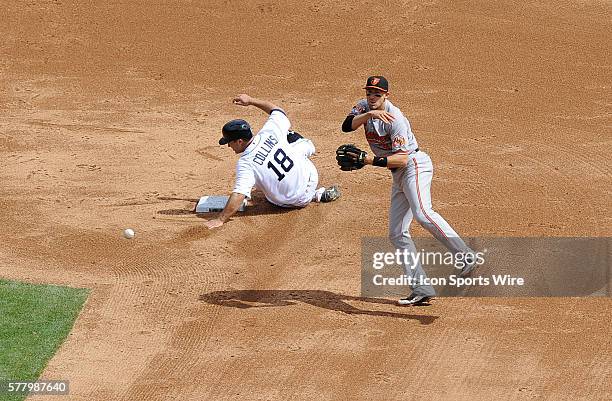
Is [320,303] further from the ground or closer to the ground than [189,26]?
closer to the ground

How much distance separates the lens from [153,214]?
13.4 metres

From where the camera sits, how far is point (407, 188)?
34.9 ft

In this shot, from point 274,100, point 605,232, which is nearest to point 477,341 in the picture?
A: point 605,232

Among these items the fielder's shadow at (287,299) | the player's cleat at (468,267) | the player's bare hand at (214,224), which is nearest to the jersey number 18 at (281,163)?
the fielder's shadow at (287,299)

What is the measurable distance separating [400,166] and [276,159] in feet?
8.51

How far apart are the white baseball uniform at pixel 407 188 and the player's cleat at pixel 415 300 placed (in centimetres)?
5

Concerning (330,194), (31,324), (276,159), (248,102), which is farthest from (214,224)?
(330,194)

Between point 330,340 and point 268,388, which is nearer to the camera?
point 268,388

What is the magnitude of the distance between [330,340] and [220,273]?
200 centimetres

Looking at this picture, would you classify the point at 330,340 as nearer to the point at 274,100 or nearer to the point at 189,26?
the point at 274,100

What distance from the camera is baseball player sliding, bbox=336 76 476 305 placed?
34.4 ft

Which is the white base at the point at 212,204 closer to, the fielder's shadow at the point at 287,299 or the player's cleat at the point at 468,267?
the fielder's shadow at the point at 287,299

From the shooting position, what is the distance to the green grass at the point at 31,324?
10.0 m

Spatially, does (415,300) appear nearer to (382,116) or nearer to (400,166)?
(400,166)
